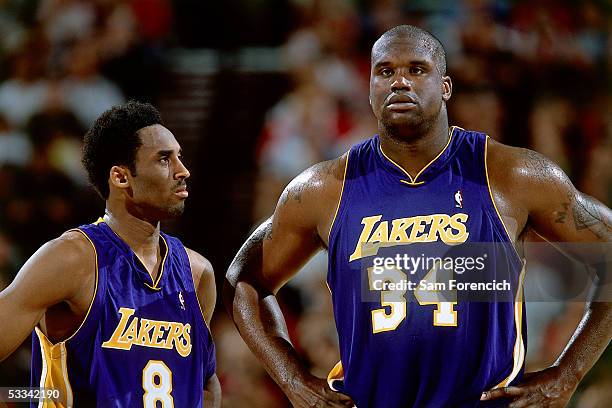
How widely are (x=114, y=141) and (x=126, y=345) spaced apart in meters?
0.79

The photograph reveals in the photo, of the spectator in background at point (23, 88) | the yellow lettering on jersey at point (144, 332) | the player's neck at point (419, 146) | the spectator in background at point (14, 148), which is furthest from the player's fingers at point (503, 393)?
the spectator in background at point (23, 88)

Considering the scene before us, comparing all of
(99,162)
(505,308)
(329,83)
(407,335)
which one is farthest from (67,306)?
(329,83)

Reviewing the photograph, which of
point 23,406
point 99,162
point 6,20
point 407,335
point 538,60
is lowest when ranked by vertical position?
point 23,406

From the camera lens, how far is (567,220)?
11.8 ft

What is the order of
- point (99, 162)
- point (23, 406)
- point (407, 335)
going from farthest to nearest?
point (23, 406) → point (99, 162) → point (407, 335)

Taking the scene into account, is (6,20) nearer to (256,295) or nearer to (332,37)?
(332,37)

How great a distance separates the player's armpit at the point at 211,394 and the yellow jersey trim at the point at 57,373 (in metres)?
0.57

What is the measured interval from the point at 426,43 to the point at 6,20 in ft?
16.8

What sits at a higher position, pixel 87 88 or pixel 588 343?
pixel 87 88

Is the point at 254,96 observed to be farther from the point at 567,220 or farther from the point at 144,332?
the point at 567,220

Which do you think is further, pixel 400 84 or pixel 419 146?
pixel 419 146

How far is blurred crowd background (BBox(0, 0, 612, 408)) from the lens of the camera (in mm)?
6453

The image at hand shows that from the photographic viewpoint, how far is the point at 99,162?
3973 mm

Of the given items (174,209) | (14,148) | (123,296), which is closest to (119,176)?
(174,209)
